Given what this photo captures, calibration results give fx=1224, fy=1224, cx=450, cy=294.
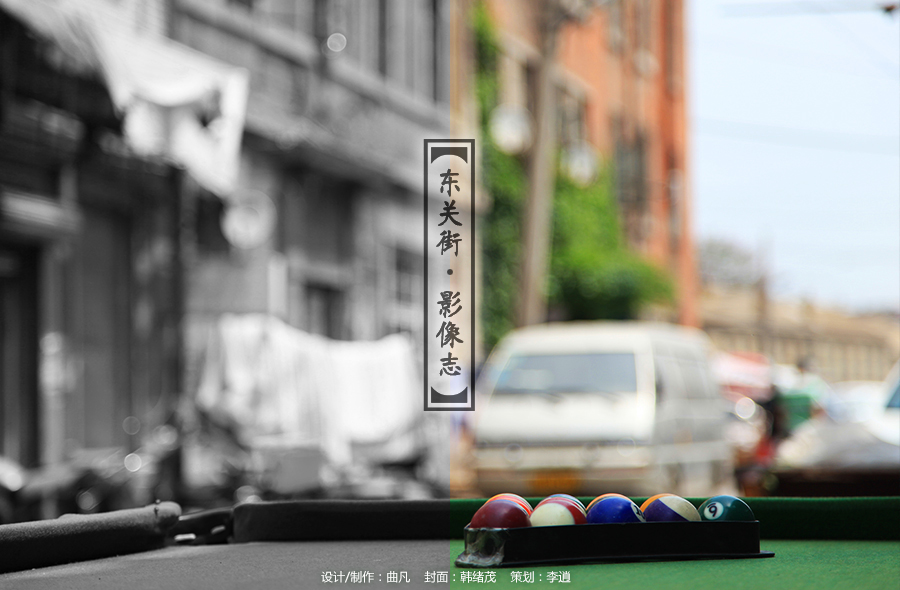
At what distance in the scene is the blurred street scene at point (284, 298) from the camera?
9.31 meters

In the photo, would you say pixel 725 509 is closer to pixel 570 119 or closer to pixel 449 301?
pixel 449 301

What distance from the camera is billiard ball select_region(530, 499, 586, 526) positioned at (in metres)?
3.20

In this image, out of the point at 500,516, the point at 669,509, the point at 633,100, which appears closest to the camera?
the point at 500,516

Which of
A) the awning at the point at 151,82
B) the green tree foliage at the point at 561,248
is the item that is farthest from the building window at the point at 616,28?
the awning at the point at 151,82

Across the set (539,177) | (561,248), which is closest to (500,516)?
(539,177)

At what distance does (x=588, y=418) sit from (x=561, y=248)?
1122cm

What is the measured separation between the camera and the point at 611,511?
10.8 ft

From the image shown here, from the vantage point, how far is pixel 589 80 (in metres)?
25.5

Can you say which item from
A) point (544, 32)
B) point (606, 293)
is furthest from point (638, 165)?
point (544, 32)

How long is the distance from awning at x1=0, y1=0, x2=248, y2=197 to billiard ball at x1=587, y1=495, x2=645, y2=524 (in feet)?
20.9

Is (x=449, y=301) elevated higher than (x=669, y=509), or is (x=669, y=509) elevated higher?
(x=449, y=301)

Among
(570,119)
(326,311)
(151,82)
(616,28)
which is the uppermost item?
(616,28)

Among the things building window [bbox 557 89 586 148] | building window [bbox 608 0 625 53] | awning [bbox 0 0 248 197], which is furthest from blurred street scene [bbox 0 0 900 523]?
building window [bbox 608 0 625 53]

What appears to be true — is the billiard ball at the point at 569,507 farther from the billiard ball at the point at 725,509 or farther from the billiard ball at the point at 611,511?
the billiard ball at the point at 725,509
